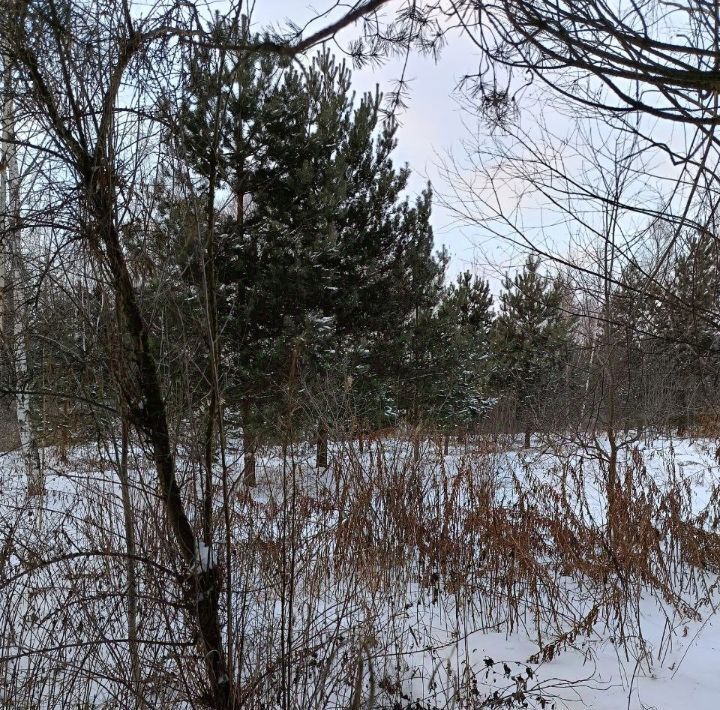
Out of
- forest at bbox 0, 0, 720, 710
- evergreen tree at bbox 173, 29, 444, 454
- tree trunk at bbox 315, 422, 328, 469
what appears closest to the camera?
forest at bbox 0, 0, 720, 710

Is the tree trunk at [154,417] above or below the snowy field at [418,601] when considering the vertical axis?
above

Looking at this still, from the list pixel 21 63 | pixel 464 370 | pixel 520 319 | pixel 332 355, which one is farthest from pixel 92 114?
pixel 520 319

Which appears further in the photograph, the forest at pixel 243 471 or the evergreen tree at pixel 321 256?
the evergreen tree at pixel 321 256

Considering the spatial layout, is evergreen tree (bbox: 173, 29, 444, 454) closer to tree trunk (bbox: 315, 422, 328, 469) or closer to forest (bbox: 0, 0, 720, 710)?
tree trunk (bbox: 315, 422, 328, 469)

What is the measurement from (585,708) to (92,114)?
2.97m

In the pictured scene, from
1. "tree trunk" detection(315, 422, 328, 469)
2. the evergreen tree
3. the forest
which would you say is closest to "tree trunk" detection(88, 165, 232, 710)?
the forest

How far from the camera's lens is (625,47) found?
1.20 metres

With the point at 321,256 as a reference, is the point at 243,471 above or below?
below

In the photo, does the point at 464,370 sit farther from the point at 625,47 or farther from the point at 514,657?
the point at 625,47

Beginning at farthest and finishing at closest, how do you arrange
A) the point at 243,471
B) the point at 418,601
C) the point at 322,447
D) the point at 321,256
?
1. the point at 321,256
2. the point at 322,447
3. the point at 418,601
4. the point at 243,471

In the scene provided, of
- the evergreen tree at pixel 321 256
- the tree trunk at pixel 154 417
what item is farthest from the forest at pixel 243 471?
the evergreen tree at pixel 321 256

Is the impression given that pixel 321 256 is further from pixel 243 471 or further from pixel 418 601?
pixel 243 471

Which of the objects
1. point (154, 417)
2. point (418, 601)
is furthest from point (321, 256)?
point (154, 417)

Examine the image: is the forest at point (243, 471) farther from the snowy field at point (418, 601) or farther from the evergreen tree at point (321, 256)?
the evergreen tree at point (321, 256)
